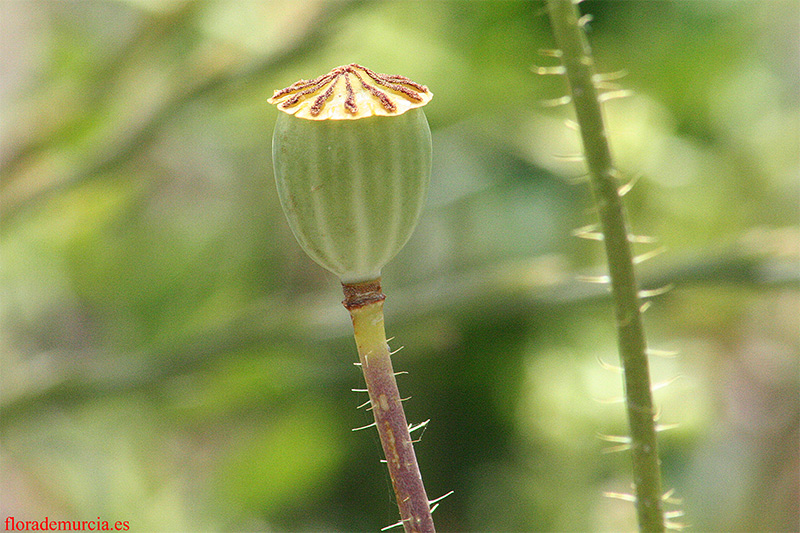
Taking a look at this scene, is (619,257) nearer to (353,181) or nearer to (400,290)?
(353,181)

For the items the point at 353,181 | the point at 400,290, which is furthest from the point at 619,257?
the point at 400,290

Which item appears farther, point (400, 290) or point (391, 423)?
point (400, 290)

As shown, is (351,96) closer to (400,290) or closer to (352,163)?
(352,163)

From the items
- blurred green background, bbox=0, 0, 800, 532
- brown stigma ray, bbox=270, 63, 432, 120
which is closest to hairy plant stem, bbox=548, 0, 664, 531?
brown stigma ray, bbox=270, 63, 432, 120

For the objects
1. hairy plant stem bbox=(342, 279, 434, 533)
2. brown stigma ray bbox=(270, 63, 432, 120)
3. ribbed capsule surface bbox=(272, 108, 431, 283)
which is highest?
brown stigma ray bbox=(270, 63, 432, 120)

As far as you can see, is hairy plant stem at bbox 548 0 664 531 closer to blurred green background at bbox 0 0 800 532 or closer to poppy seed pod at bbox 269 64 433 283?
poppy seed pod at bbox 269 64 433 283

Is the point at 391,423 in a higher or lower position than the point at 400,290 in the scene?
lower

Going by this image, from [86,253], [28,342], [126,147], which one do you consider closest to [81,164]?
[126,147]

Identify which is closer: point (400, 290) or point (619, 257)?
point (619, 257)
